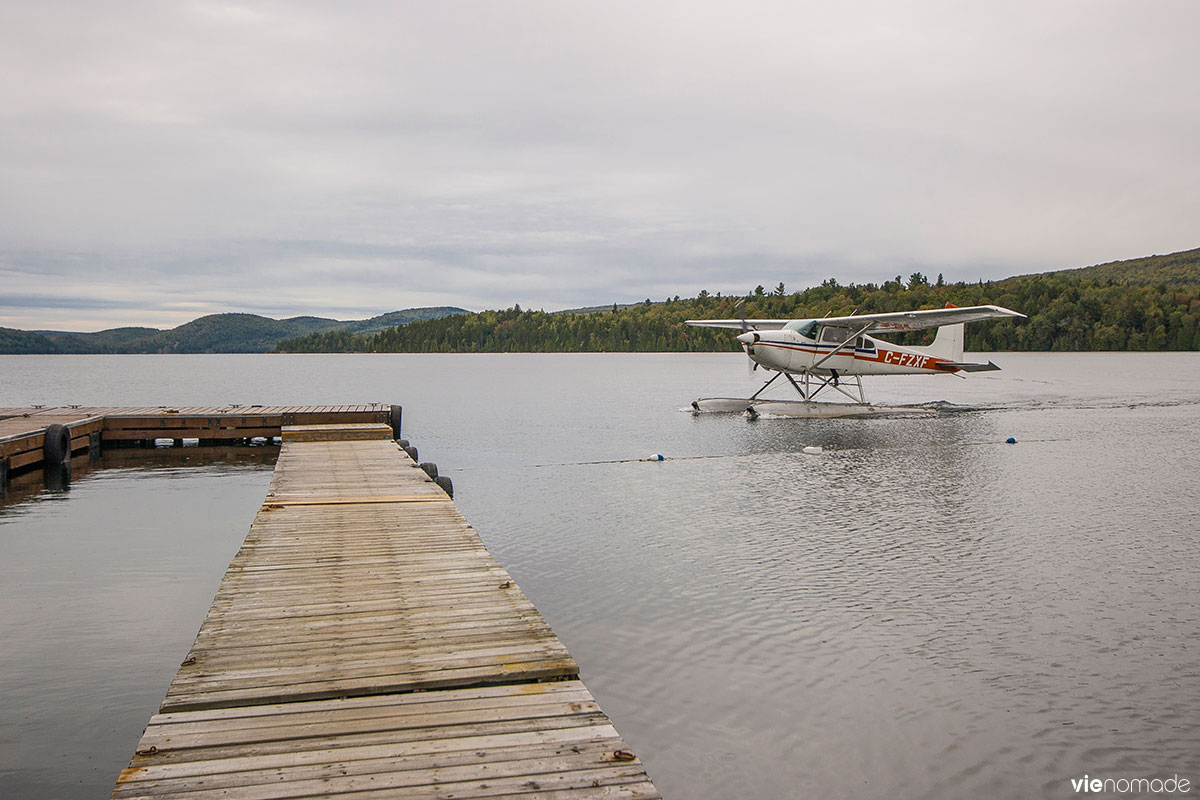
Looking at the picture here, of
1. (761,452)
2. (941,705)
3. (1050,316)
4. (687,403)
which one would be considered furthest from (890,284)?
(941,705)

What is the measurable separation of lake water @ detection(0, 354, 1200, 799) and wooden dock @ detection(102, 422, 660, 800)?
106 cm

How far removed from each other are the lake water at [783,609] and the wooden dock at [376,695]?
1.06m

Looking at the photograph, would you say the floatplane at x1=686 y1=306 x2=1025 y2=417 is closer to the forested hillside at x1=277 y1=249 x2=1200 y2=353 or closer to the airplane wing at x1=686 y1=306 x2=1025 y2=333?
the airplane wing at x1=686 y1=306 x2=1025 y2=333

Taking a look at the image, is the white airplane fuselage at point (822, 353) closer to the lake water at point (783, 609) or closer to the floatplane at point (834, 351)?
the floatplane at point (834, 351)

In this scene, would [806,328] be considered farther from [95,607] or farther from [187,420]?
[95,607]

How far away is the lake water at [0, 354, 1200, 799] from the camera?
461cm

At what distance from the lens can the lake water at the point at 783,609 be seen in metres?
4.61

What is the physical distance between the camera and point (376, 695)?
11.6 feet

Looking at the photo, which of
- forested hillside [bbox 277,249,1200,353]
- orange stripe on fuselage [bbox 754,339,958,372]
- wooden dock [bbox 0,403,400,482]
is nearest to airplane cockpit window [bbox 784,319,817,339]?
orange stripe on fuselage [bbox 754,339,958,372]

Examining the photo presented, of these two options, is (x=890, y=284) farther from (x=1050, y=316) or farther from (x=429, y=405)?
(x=429, y=405)

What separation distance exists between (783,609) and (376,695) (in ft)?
13.6

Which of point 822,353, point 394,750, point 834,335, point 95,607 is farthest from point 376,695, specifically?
point 834,335

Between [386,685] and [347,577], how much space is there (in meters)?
1.95

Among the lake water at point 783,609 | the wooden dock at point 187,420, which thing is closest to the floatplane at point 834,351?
the lake water at point 783,609
